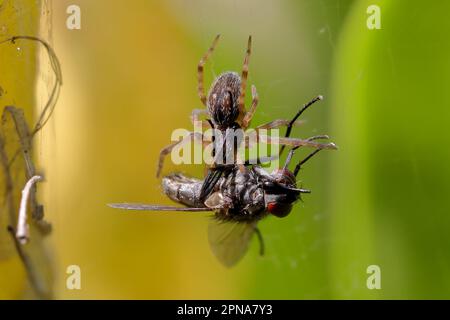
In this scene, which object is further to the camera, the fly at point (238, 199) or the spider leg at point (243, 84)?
the spider leg at point (243, 84)

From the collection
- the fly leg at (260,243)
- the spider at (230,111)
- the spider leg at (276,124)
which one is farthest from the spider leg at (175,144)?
the fly leg at (260,243)

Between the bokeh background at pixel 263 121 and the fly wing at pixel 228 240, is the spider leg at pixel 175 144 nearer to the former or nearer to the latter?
the bokeh background at pixel 263 121

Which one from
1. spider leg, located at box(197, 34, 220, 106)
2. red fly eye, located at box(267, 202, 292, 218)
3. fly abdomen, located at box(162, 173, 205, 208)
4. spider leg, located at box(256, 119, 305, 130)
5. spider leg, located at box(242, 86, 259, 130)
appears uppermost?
spider leg, located at box(197, 34, 220, 106)

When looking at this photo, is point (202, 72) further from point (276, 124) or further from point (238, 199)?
point (238, 199)

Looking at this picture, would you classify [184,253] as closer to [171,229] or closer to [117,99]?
[171,229]

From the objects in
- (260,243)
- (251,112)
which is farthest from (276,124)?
(260,243)

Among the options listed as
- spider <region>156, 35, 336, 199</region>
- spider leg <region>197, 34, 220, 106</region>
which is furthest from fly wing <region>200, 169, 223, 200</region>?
spider leg <region>197, 34, 220, 106</region>

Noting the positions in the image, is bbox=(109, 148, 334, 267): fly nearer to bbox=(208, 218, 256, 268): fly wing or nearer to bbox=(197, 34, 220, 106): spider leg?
bbox=(208, 218, 256, 268): fly wing
